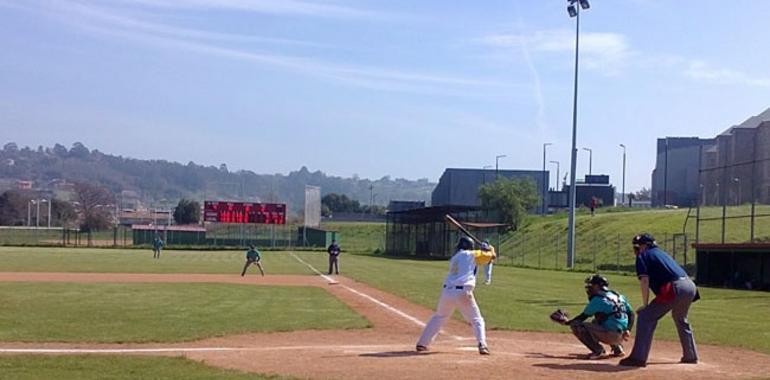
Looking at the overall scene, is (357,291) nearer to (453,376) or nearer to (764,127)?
(453,376)

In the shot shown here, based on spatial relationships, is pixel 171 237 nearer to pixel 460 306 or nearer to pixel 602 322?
pixel 460 306

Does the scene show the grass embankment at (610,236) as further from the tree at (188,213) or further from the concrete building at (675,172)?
the tree at (188,213)

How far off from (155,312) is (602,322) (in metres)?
10.9

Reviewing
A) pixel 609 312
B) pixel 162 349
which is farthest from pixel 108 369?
pixel 609 312

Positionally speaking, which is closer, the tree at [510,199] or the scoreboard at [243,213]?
the tree at [510,199]

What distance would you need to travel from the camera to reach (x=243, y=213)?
93.1 meters

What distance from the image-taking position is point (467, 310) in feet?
43.3

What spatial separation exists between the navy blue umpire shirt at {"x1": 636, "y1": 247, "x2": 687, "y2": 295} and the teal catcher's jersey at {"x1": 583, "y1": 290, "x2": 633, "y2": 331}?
68cm

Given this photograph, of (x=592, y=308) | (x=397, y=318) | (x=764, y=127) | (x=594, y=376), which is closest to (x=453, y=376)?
(x=594, y=376)

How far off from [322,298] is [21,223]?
158 m

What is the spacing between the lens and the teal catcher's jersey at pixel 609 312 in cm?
A: 1316

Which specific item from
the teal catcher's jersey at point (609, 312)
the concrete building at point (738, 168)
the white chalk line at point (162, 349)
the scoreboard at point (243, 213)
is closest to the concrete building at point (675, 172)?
the concrete building at point (738, 168)

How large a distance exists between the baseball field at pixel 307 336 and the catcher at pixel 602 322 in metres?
0.39

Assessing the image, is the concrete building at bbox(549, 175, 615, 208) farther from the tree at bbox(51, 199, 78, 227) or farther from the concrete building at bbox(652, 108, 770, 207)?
the tree at bbox(51, 199, 78, 227)
